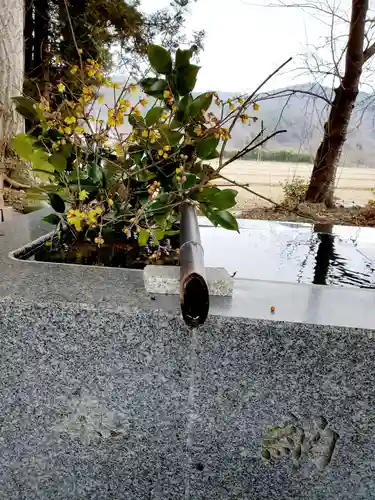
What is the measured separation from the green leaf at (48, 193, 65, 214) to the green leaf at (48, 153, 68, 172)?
3.5 inches

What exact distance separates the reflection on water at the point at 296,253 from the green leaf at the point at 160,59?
0.59 metres

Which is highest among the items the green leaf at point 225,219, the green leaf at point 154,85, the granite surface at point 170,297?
the green leaf at point 154,85

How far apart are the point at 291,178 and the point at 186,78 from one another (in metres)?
3.97

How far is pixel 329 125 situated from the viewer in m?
4.53

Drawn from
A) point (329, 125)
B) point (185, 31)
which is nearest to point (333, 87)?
point (329, 125)

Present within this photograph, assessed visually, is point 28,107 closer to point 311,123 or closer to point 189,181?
point 189,181

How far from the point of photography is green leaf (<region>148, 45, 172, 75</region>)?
1.14 meters

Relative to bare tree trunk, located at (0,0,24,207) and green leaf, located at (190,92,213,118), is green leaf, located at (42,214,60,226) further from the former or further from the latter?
bare tree trunk, located at (0,0,24,207)

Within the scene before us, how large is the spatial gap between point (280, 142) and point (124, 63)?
1.84m

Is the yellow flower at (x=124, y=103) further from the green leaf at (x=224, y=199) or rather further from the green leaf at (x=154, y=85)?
the green leaf at (x=224, y=199)

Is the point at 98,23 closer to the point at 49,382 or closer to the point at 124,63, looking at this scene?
the point at 124,63

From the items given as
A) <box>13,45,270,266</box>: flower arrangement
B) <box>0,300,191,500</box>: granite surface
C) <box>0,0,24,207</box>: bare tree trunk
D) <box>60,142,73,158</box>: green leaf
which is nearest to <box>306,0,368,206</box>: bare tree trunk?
<box>0,0,24,207</box>: bare tree trunk

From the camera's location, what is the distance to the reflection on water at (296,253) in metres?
1.38

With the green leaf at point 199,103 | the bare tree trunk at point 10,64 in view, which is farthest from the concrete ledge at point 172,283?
the bare tree trunk at point 10,64
